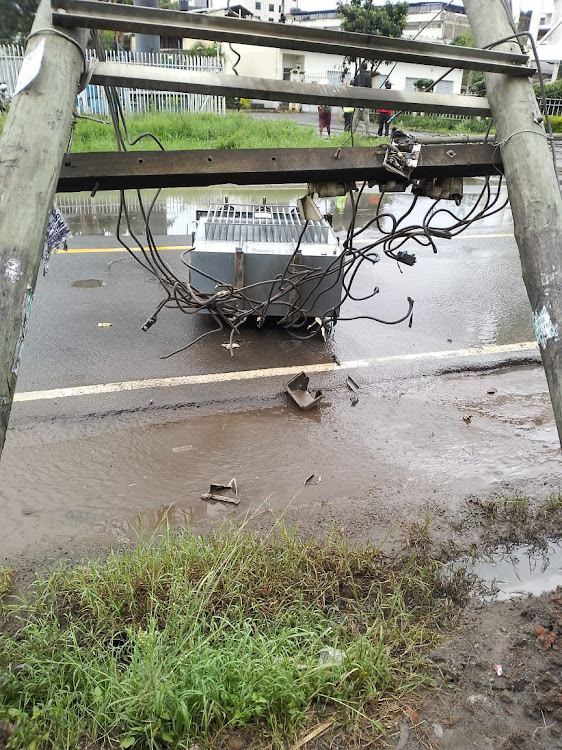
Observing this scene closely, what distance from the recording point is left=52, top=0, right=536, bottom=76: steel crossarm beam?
8.33 ft

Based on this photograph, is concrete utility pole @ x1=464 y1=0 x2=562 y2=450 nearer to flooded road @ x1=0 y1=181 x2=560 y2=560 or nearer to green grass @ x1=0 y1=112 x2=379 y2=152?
flooded road @ x1=0 y1=181 x2=560 y2=560

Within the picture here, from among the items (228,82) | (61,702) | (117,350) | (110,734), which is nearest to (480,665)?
(110,734)

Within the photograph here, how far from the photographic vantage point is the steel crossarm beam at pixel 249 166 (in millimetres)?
3010

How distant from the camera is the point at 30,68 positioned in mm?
2281

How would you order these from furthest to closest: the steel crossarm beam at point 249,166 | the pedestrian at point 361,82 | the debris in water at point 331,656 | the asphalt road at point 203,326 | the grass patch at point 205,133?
the grass patch at point 205,133 → the asphalt road at point 203,326 → the pedestrian at point 361,82 → the steel crossarm beam at point 249,166 → the debris in water at point 331,656

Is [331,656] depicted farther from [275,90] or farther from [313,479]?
[275,90]

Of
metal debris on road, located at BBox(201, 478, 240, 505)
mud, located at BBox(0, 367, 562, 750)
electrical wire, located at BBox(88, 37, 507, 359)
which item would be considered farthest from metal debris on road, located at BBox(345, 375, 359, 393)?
metal debris on road, located at BBox(201, 478, 240, 505)

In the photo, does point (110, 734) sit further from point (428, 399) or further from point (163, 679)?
point (428, 399)

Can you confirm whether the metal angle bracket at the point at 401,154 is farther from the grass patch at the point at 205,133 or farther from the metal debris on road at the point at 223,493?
the grass patch at the point at 205,133

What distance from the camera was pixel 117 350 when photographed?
20.4 ft

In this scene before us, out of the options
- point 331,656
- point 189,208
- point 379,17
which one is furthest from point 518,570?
point 379,17

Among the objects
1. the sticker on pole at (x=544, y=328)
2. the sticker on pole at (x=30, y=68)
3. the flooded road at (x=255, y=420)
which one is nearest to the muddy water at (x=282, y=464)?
the flooded road at (x=255, y=420)

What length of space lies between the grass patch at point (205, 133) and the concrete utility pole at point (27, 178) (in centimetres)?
1334

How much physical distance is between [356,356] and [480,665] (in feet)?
12.4
